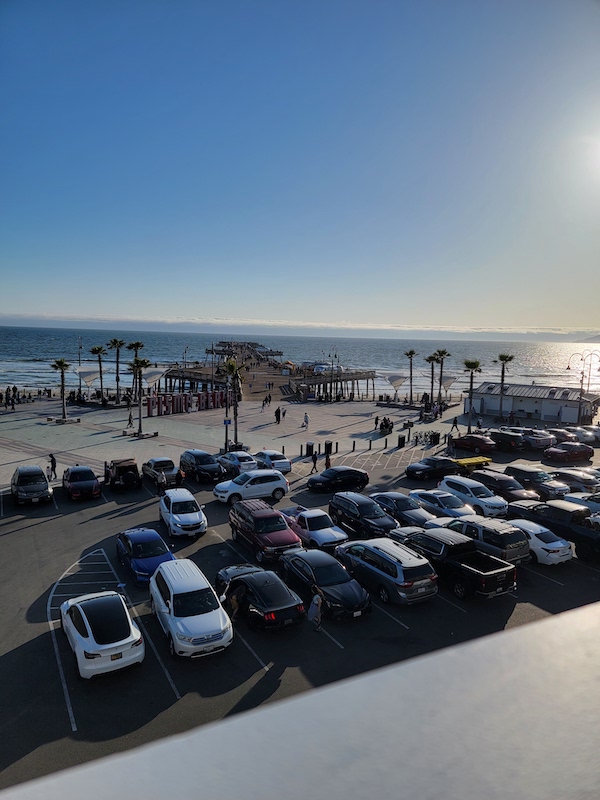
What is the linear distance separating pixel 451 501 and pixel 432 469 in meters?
6.31

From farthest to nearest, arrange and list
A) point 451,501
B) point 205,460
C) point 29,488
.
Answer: point 205,460 → point 29,488 → point 451,501

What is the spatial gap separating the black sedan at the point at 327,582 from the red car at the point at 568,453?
22.3 metres

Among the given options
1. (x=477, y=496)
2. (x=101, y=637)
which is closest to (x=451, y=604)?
(x=477, y=496)

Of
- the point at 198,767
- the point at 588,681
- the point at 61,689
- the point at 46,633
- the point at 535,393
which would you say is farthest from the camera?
the point at 535,393

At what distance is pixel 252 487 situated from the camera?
2241 centimetres

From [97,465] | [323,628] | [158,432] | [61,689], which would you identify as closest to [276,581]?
[323,628]

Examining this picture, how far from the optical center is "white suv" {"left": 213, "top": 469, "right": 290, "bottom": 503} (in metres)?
22.0

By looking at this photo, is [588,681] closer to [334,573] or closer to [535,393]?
[334,573]

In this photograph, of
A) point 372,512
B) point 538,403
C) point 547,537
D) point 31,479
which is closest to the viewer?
point 547,537

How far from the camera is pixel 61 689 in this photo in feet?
31.9

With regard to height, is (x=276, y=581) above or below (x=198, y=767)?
below

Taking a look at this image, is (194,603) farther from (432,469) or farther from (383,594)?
(432,469)

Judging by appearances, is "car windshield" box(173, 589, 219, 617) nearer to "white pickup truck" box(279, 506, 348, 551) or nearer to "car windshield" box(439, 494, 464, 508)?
"white pickup truck" box(279, 506, 348, 551)

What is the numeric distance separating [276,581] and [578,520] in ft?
36.7
